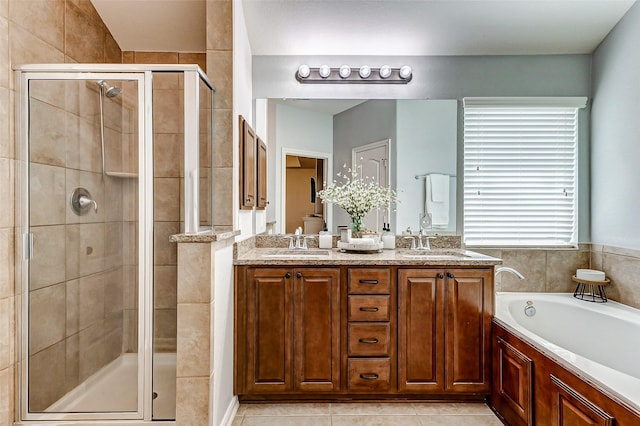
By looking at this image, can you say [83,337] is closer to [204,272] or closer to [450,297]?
[204,272]

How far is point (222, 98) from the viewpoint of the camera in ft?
6.81

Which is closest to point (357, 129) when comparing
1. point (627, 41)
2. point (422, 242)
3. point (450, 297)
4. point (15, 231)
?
point (422, 242)

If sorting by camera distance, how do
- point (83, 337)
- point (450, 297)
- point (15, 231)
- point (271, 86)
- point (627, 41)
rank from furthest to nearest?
point (271, 86), point (627, 41), point (450, 297), point (83, 337), point (15, 231)

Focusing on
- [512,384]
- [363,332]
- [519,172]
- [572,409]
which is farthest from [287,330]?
[519,172]

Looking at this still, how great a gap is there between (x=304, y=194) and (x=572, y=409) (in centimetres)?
202

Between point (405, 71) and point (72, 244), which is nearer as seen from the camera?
point (72, 244)

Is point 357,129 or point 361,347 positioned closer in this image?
point 361,347

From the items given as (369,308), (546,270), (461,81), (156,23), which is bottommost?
(369,308)

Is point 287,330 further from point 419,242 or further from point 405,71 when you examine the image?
point 405,71

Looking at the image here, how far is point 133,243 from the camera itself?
189cm

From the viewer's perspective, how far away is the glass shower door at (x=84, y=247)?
187cm

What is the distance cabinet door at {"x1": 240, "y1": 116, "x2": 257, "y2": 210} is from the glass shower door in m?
0.57

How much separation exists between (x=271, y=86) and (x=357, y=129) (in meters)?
0.76

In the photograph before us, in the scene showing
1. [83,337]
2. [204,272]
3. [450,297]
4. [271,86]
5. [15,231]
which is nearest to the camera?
[204,272]
